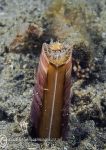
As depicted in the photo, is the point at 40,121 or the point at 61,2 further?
the point at 61,2

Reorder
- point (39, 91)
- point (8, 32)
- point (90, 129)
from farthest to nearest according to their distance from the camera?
point (8, 32)
point (90, 129)
point (39, 91)

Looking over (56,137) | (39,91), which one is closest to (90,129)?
(56,137)

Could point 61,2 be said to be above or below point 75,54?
above

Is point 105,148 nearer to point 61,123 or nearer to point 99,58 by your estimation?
point 61,123

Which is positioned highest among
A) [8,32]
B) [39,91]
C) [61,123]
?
[8,32]

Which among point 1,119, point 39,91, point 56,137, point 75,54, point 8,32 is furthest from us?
point 8,32

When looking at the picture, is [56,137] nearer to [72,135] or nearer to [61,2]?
[72,135]
